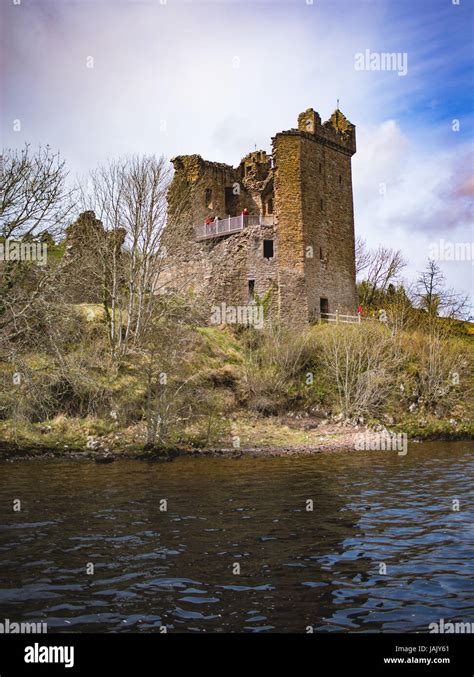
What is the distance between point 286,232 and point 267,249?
1.75 m

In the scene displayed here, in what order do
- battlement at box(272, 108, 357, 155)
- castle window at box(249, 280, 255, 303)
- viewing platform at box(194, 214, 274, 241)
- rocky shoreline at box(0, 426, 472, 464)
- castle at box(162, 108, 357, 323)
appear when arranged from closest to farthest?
rocky shoreline at box(0, 426, 472, 464), castle at box(162, 108, 357, 323), castle window at box(249, 280, 255, 303), viewing platform at box(194, 214, 274, 241), battlement at box(272, 108, 357, 155)

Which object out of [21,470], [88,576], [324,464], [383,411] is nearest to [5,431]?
[21,470]

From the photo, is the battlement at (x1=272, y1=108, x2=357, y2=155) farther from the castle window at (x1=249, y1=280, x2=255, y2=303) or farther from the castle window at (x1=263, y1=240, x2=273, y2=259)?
the castle window at (x1=249, y1=280, x2=255, y2=303)

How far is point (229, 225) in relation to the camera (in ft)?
139

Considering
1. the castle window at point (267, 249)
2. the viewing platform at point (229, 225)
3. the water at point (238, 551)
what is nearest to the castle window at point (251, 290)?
the castle window at point (267, 249)

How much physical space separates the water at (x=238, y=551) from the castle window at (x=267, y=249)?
2516 centimetres

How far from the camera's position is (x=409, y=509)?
44.0 feet

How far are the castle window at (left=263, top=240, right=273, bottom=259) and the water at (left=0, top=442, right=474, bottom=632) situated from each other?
25.2 metres

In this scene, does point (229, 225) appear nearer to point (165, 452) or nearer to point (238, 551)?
point (165, 452)

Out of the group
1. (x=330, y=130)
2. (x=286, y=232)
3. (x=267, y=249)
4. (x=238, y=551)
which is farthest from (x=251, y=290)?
(x=238, y=551)

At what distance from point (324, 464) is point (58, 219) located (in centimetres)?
1380

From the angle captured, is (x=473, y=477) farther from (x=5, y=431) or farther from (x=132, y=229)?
(x=132, y=229)

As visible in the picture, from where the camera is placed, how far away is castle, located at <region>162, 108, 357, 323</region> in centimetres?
4128

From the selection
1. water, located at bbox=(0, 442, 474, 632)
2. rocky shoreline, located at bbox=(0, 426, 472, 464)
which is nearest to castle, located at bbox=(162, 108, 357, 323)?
rocky shoreline, located at bbox=(0, 426, 472, 464)
